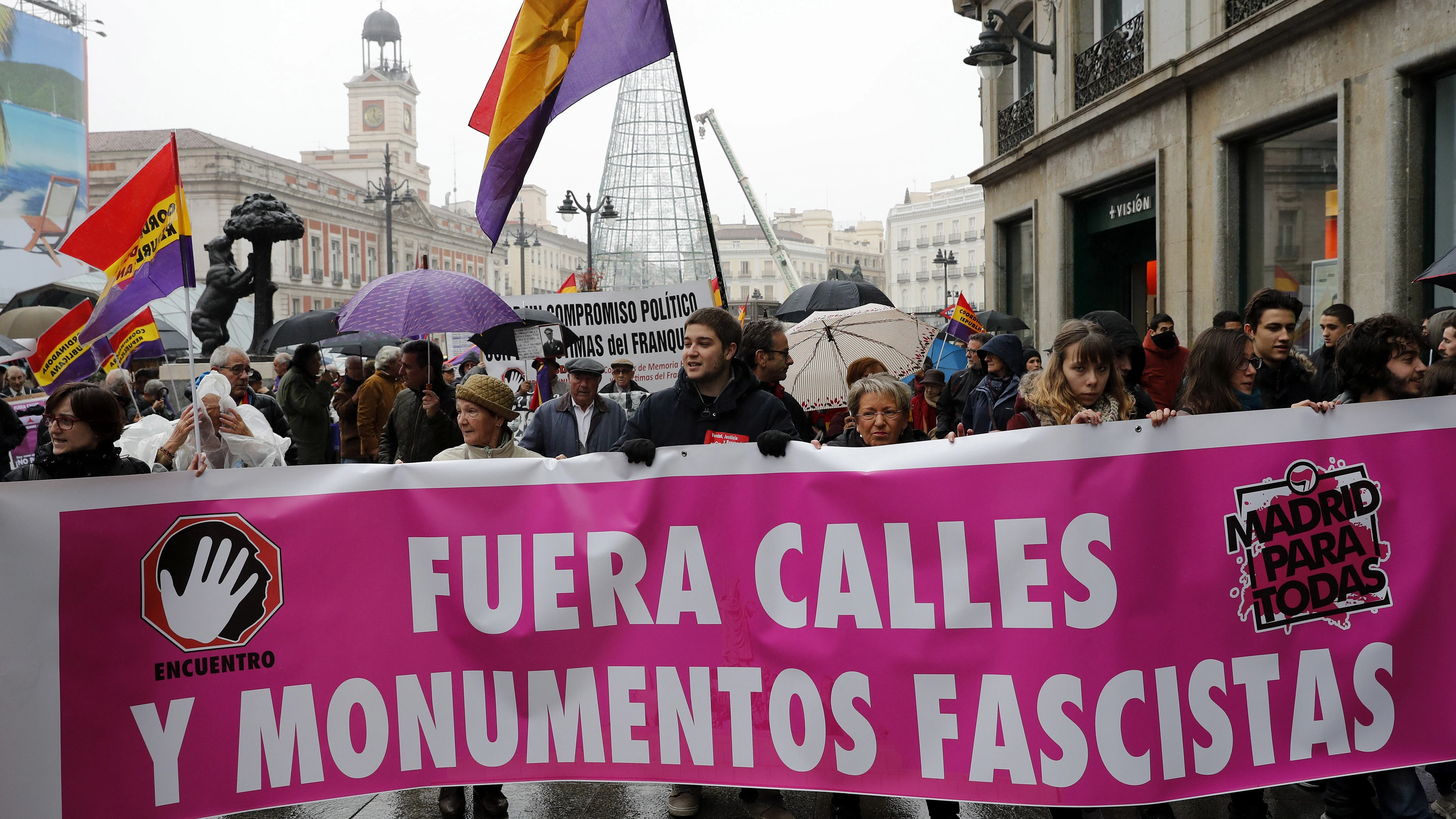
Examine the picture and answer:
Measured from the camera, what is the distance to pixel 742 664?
12.3 ft

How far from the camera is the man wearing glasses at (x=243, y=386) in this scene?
6906 mm

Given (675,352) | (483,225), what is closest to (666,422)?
(483,225)

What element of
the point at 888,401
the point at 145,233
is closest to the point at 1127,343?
the point at 888,401

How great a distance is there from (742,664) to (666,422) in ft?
3.54

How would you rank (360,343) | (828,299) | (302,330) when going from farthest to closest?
(302,330)
(360,343)
(828,299)

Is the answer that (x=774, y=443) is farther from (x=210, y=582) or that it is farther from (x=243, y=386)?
(x=243, y=386)

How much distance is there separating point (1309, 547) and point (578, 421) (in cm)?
500

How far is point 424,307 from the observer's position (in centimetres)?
771

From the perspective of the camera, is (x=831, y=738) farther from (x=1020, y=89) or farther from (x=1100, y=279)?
(x=1020, y=89)

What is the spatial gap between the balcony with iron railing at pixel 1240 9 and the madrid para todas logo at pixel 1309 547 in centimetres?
881

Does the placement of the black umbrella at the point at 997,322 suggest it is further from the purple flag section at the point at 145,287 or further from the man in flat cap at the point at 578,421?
the purple flag section at the point at 145,287

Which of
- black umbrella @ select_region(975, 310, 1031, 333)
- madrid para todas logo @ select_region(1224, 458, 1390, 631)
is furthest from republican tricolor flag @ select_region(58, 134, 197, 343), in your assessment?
black umbrella @ select_region(975, 310, 1031, 333)

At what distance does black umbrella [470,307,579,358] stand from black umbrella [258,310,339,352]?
404 cm

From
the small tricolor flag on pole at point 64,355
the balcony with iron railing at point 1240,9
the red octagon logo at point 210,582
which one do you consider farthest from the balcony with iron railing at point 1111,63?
the red octagon logo at point 210,582
